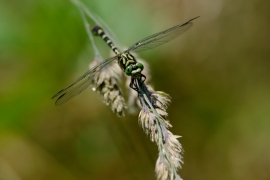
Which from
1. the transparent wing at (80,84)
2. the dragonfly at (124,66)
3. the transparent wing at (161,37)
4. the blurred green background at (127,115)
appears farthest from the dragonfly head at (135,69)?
the blurred green background at (127,115)

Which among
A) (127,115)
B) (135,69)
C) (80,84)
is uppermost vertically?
(80,84)

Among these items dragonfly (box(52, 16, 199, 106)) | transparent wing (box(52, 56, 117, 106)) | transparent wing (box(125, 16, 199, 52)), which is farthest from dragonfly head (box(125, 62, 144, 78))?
transparent wing (box(125, 16, 199, 52))

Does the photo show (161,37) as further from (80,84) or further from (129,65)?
(80,84)

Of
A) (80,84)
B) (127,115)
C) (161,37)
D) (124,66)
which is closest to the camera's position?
(80,84)

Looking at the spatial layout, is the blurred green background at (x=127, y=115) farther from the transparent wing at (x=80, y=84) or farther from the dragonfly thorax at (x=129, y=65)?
the transparent wing at (x=80, y=84)

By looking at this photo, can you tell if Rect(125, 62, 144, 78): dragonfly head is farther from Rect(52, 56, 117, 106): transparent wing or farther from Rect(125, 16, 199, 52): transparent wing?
Rect(125, 16, 199, 52): transparent wing

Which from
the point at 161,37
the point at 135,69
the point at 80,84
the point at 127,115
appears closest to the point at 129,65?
the point at 135,69

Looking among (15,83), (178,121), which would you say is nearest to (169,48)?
(178,121)
